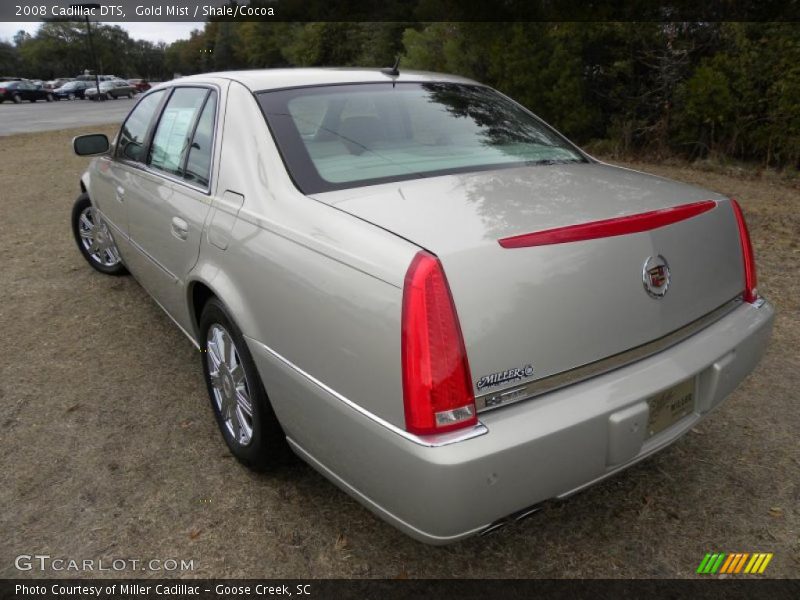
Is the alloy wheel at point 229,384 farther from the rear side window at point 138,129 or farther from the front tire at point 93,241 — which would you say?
the front tire at point 93,241

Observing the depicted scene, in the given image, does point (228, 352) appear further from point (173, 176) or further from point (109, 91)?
point (109, 91)

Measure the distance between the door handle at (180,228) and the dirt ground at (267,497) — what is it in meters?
0.93

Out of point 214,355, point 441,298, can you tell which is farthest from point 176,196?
point 441,298

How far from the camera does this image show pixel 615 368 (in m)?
1.91

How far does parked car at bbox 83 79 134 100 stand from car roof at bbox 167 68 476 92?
1863 inches

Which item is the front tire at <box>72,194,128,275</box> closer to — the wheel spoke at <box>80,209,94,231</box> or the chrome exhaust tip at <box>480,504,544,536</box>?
the wheel spoke at <box>80,209,94,231</box>

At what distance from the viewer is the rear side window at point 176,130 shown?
3.03 m

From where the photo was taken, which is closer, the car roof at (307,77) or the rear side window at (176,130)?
the car roof at (307,77)

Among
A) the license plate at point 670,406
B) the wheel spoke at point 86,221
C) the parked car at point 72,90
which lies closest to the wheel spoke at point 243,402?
the license plate at point 670,406

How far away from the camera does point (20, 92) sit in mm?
41438

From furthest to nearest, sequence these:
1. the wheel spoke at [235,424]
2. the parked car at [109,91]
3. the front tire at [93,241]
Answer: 1. the parked car at [109,91]
2. the front tire at [93,241]
3. the wheel spoke at [235,424]

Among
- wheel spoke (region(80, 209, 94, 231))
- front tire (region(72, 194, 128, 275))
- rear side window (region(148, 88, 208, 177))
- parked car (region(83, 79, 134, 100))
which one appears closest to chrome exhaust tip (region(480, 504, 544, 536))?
rear side window (region(148, 88, 208, 177))

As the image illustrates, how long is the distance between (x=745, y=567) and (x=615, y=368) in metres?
0.90

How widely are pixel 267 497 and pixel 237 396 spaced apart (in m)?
0.43
